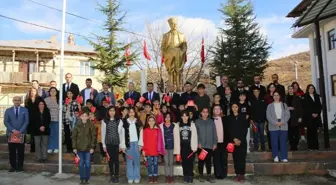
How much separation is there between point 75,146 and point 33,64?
25562 millimetres

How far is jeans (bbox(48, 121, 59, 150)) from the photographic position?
8.48 meters

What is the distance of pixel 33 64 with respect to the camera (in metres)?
29.8

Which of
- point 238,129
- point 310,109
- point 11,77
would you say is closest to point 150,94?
point 238,129

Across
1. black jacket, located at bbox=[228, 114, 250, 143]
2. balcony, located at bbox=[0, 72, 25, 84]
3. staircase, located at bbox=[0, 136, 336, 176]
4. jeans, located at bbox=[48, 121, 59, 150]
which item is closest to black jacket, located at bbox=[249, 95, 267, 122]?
staircase, located at bbox=[0, 136, 336, 176]

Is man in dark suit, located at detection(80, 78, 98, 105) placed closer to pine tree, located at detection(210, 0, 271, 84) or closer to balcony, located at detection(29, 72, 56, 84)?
pine tree, located at detection(210, 0, 271, 84)

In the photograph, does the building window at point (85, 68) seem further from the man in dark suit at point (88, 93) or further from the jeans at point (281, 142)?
the jeans at point (281, 142)

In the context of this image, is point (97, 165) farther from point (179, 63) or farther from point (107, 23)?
point (107, 23)

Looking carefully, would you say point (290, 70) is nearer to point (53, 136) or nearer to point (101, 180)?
point (53, 136)

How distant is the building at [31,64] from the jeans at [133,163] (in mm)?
19485

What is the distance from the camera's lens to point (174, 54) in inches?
478

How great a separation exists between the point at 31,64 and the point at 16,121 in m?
24.1

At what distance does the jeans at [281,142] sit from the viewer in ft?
24.4

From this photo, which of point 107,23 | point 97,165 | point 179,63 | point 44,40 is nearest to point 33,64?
point 44,40

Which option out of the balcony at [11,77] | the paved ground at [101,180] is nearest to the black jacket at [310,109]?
the paved ground at [101,180]
